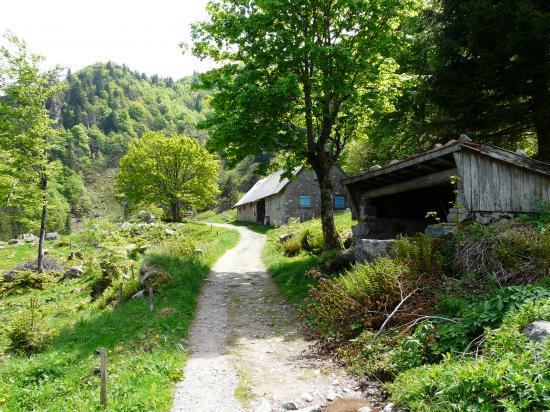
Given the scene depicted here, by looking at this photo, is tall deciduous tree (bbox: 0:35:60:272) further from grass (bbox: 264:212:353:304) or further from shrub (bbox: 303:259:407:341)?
shrub (bbox: 303:259:407:341)

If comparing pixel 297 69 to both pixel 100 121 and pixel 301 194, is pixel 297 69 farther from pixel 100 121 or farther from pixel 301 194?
pixel 100 121

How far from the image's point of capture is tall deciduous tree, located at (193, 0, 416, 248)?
13.9 m

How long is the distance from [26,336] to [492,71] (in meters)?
16.8

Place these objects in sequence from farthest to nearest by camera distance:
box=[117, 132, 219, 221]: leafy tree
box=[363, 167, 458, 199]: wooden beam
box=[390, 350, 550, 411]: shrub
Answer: box=[117, 132, 219, 221]: leafy tree < box=[363, 167, 458, 199]: wooden beam < box=[390, 350, 550, 411]: shrub

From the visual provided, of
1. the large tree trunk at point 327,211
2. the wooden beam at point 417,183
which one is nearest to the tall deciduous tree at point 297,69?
the large tree trunk at point 327,211

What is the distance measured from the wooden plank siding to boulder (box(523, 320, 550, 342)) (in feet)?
15.4

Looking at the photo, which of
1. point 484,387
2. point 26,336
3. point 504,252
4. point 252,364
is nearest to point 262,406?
point 252,364

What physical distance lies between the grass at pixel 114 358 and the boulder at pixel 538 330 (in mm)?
5355

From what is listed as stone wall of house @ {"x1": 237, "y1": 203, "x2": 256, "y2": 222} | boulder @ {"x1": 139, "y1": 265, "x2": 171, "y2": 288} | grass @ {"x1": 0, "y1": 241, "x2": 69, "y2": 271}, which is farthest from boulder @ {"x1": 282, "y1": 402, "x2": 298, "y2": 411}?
stone wall of house @ {"x1": 237, "y1": 203, "x2": 256, "y2": 222}

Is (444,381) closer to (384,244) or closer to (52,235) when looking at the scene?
(384,244)

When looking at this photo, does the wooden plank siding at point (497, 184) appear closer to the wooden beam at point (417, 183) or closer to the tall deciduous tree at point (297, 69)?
the wooden beam at point (417, 183)

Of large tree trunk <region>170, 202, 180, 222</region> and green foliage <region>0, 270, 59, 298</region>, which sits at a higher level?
large tree trunk <region>170, 202, 180, 222</region>

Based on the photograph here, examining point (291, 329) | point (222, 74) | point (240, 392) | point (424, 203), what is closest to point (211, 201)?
point (222, 74)

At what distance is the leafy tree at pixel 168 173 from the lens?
42.2 meters
